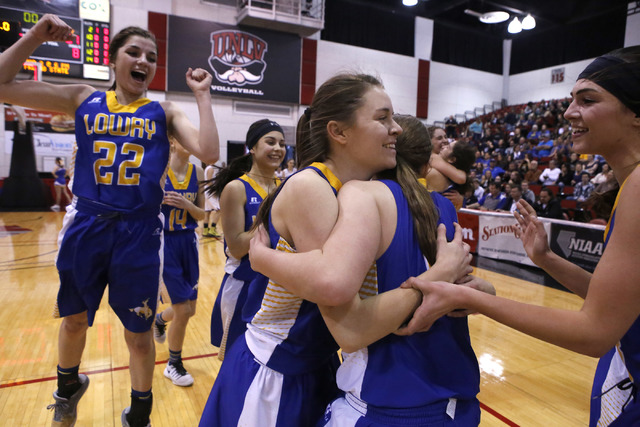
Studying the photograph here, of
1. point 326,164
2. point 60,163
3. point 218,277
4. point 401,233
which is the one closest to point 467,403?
point 401,233

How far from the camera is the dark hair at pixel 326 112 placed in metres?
1.28

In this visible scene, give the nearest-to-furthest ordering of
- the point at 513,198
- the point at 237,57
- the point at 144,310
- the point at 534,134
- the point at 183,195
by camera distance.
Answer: the point at 144,310
the point at 183,195
the point at 513,198
the point at 237,57
the point at 534,134

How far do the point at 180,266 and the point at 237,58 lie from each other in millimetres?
13973

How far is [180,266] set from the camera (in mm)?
3336

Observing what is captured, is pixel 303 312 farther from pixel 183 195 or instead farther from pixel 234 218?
pixel 183 195

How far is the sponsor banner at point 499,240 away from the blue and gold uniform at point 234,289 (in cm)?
568

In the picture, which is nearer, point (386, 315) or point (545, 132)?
point (386, 315)

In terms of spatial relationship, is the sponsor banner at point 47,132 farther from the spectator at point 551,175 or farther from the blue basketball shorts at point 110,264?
the spectator at point 551,175

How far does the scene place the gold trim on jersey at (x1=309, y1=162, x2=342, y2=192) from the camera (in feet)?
4.04

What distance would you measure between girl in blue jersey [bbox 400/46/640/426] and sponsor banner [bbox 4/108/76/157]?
15.0 meters

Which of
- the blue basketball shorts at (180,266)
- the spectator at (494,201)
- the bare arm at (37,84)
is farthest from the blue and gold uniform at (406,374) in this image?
the spectator at (494,201)

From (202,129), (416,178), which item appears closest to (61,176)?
(202,129)

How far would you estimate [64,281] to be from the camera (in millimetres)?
2168

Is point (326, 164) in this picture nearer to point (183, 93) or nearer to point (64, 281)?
point (64, 281)
